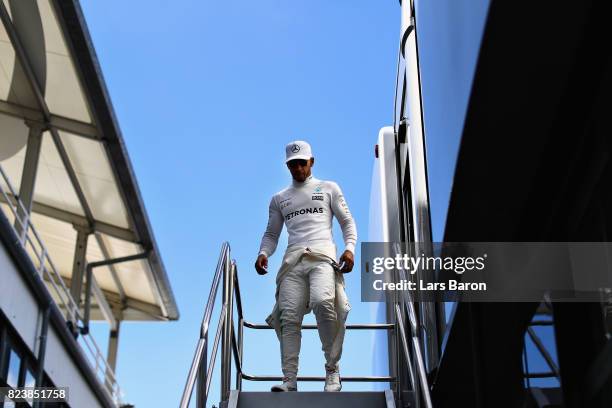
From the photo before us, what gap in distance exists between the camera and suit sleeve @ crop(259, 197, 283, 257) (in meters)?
7.55

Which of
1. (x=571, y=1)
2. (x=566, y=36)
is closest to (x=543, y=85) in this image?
(x=566, y=36)

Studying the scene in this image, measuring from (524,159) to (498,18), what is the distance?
3.32 feet

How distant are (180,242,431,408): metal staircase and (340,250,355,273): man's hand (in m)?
0.46

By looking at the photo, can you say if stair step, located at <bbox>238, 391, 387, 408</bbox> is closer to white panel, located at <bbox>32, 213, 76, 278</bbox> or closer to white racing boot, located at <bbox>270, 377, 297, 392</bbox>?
white racing boot, located at <bbox>270, 377, 297, 392</bbox>

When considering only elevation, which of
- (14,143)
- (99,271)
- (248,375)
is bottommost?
(248,375)

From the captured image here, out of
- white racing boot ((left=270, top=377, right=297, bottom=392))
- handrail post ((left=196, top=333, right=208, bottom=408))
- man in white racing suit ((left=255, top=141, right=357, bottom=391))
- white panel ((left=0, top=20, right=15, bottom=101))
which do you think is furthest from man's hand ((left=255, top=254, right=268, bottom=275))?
white panel ((left=0, top=20, right=15, bottom=101))

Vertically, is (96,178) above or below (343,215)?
above

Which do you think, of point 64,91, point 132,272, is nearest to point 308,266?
point 64,91

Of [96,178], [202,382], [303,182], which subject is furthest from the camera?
[96,178]

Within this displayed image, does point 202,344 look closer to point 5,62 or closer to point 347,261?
point 347,261

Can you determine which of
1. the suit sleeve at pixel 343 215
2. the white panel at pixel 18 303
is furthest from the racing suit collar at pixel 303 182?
the white panel at pixel 18 303

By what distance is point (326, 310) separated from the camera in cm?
680

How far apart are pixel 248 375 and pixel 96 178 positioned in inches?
360

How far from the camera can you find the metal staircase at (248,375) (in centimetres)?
556
